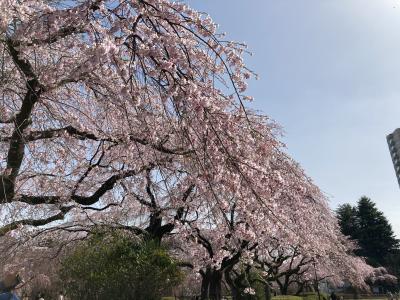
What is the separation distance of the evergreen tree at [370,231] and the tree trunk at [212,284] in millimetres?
36794

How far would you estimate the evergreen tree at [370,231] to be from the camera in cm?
4941

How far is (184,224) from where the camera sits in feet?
34.9

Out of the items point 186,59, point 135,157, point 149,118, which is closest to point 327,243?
point 135,157

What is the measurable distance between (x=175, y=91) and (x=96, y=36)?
1008 millimetres

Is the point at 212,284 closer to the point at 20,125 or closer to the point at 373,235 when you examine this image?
the point at 20,125

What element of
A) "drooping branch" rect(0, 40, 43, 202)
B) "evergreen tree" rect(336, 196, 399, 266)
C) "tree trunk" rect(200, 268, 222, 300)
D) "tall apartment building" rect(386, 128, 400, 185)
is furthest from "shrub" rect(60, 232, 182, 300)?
"tall apartment building" rect(386, 128, 400, 185)

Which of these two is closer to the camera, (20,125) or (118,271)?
(20,125)

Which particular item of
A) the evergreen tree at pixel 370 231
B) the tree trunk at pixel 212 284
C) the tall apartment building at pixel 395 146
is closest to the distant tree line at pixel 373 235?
the evergreen tree at pixel 370 231

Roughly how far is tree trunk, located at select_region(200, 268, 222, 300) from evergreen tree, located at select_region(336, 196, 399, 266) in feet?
121

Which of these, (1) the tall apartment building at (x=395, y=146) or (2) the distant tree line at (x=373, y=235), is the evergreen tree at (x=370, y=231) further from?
(1) the tall apartment building at (x=395, y=146)

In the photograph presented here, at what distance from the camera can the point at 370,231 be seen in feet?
164

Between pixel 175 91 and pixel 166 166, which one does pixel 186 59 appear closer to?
pixel 175 91

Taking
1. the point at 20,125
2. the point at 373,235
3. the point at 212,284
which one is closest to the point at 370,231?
the point at 373,235

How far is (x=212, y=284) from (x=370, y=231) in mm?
39612
